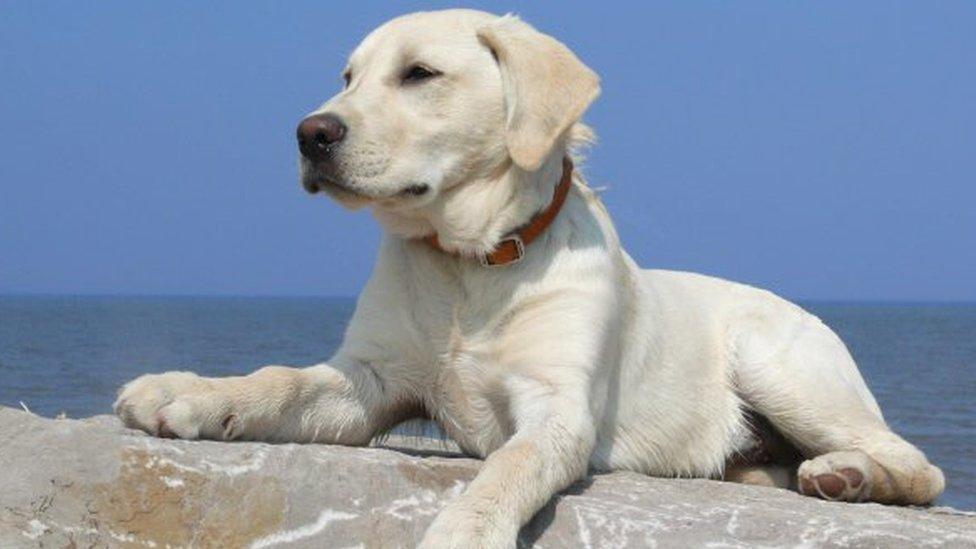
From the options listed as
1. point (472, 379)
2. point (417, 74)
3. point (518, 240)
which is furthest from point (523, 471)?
point (417, 74)

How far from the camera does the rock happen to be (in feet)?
14.5

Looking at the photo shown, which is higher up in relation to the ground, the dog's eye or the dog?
the dog's eye

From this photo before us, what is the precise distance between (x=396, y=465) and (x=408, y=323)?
0.87 meters

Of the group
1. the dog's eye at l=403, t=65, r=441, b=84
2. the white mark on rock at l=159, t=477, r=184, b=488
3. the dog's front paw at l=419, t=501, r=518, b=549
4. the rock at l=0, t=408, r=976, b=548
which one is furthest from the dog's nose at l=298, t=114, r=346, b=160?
the dog's front paw at l=419, t=501, r=518, b=549

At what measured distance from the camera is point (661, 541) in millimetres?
4844

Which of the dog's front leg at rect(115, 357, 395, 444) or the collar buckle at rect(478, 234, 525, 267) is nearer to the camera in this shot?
the dog's front leg at rect(115, 357, 395, 444)

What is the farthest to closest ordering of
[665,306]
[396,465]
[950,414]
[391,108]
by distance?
1. [950,414]
2. [665,306]
3. [391,108]
4. [396,465]

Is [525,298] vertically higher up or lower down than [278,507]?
higher up

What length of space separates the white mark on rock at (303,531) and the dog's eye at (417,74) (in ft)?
5.54

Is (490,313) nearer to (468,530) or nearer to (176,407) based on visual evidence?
(176,407)

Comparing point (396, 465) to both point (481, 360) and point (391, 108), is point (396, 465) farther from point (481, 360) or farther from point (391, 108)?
point (391, 108)

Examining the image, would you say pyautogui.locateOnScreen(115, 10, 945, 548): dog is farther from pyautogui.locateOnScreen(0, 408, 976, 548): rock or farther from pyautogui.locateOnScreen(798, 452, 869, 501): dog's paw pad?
pyautogui.locateOnScreen(0, 408, 976, 548): rock

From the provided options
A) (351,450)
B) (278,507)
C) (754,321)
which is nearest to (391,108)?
(351,450)

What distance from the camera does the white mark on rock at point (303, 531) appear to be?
14.9 ft
